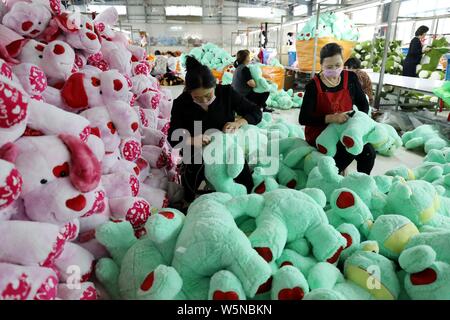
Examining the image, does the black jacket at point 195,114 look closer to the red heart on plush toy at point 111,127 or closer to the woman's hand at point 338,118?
the red heart on plush toy at point 111,127

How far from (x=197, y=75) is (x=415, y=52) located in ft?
12.6

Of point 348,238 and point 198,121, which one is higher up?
point 198,121

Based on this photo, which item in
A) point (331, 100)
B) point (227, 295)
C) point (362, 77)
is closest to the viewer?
point (227, 295)

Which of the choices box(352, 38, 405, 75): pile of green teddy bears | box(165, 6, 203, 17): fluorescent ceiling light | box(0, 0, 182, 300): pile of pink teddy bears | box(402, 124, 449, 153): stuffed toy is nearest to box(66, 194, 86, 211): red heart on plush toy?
box(0, 0, 182, 300): pile of pink teddy bears

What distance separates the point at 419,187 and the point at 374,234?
282mm

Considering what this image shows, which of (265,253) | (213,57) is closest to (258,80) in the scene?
(265,253)

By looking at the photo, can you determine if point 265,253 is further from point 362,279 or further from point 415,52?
point 415,52

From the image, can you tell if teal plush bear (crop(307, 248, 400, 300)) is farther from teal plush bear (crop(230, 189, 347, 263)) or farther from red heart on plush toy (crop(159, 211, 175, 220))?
red heart on plush toy (crop(159, 211, 175, 220))

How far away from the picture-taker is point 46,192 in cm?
79

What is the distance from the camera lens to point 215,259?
80cm

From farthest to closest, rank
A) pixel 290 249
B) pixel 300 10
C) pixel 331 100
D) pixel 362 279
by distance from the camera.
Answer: pixel 300 10 < pixel 331 100 < pixel 290 249 < pixel 362 279

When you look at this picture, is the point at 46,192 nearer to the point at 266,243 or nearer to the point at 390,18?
the point at 266,243

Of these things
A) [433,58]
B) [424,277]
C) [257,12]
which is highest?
[257,12]

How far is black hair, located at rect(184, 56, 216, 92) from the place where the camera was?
1380 millimetres
